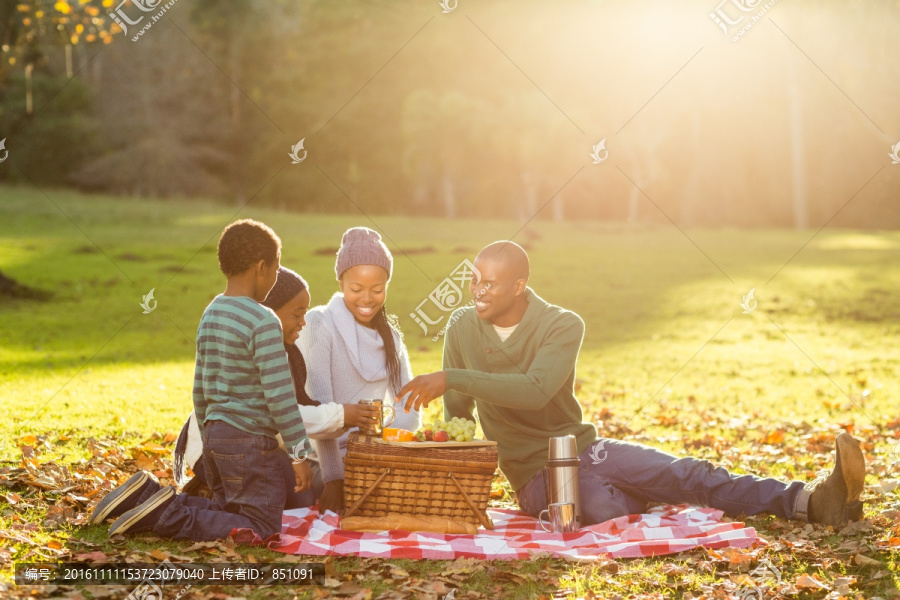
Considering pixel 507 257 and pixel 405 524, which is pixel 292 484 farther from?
pixel 507 257

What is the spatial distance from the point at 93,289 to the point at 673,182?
36.7 m

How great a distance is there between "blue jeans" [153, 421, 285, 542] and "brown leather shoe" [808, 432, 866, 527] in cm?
363

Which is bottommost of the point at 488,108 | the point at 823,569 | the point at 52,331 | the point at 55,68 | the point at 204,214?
the point at 823,569

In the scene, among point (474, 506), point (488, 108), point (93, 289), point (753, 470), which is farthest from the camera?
point (488, 108)

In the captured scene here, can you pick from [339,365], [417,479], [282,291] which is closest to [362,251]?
[282,291]

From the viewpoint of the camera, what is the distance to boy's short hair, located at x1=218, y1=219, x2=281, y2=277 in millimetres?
5582

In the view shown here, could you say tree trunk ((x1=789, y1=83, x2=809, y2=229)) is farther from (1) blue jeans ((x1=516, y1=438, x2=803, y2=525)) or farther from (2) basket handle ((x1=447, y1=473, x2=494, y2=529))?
(2) basket handle ((x1=447, y1=473, x2=494, y2=529))

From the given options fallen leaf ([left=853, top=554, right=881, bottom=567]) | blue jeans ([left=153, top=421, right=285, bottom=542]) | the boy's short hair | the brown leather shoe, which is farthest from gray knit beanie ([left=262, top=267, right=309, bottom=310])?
fallen leaf ([left=853, top=554, right=881, bottom=567])

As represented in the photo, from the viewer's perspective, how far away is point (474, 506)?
5898 mm

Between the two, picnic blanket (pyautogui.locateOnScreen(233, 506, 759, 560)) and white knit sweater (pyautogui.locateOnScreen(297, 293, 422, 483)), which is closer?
picnic blanket (pyautogui.locateOnScreen(233, 506, 759, 560))

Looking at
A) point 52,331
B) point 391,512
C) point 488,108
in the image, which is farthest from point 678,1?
point 391,512

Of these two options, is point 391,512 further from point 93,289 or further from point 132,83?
point 132,83

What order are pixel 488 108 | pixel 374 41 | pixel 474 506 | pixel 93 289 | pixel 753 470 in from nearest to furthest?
pixel 474 506
pixel 753 470
pixel 93 289
pixel 488 108
pixel 374 41

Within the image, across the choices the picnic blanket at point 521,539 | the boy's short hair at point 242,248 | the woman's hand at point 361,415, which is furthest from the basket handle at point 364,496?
the boy's short hair at point 242,248
